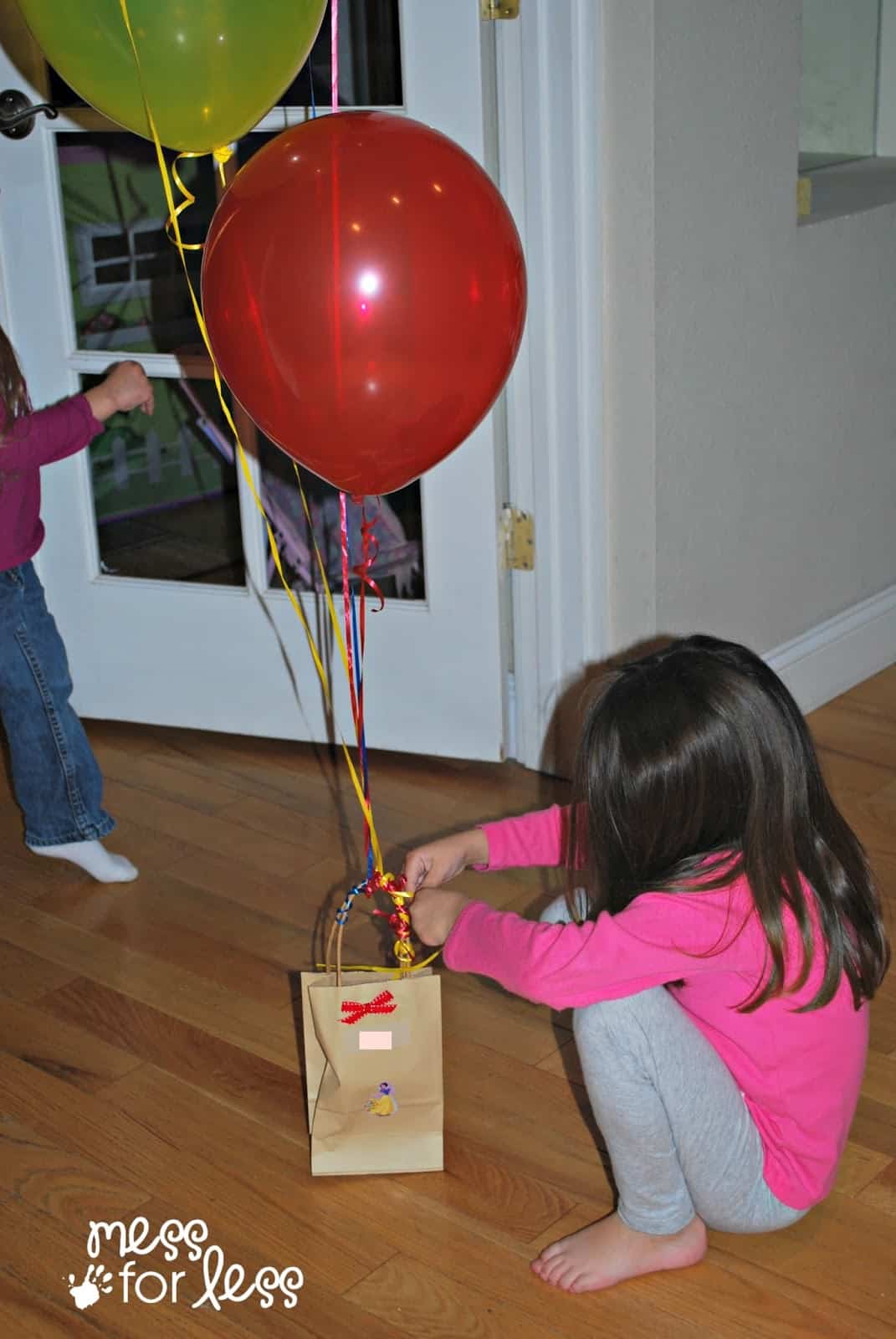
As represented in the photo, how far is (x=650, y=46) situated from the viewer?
199 cm

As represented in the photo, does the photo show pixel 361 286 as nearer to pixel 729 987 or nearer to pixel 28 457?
pixel 729 987

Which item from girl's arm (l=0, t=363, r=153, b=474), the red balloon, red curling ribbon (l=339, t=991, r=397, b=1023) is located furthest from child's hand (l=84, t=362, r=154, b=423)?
red curling ribbon (l=339, t=991, r=397, b=1023)

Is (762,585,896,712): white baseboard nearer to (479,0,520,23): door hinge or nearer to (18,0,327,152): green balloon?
(479,0,520,23): door hinge

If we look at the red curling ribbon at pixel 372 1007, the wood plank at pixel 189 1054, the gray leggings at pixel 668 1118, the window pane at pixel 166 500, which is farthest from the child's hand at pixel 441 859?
the window pane at pixel 166 500

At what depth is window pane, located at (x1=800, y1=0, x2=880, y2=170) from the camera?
287cm

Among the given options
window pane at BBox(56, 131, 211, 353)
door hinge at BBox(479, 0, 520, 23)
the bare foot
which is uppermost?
door hinge at BBox(479, 0, 520, 23)

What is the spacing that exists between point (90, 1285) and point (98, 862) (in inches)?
30.9

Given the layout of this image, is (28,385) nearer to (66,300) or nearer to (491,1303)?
(66,300)

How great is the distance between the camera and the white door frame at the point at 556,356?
201 cm

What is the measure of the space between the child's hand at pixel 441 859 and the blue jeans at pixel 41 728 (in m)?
0.76

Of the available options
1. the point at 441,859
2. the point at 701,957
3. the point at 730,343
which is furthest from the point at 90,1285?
the point at 730,343

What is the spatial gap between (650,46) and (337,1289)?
153 centimetres

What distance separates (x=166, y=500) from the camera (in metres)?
2.51

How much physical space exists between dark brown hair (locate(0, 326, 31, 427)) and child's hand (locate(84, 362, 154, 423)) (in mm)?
115
